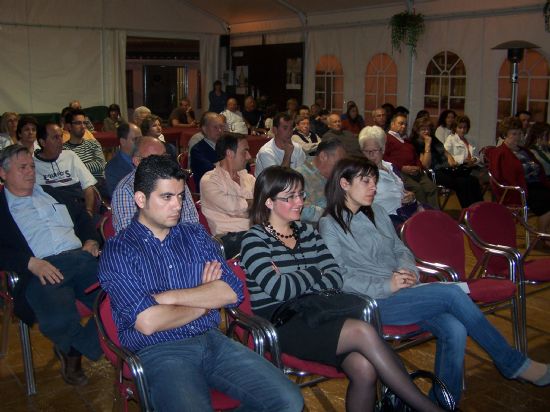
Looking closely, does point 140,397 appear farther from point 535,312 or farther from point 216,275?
point 535,312

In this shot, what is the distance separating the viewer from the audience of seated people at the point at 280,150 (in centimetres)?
534

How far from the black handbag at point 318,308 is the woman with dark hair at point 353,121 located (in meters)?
8.15

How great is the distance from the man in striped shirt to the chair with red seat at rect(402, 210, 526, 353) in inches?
57.3

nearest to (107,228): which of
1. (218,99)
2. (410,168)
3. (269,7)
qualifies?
(410,168)

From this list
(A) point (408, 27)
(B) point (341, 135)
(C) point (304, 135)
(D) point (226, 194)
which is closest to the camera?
(D) point (226, 194)

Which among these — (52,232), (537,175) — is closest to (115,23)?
(537,175)

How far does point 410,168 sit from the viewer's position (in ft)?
20.6

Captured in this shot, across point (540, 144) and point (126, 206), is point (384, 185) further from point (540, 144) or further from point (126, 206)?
point (540, 144)

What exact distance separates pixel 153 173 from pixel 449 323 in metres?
1.52

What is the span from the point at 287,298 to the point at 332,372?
356 millimetres

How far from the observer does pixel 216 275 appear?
96.6 inches

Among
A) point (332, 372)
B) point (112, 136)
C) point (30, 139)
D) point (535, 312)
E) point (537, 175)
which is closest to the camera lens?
point (332, 372)

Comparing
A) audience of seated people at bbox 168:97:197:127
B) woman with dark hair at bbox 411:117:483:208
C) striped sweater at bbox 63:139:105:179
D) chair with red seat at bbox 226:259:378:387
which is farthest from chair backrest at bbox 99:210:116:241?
audience of seated people at bbox 168:97:197:127

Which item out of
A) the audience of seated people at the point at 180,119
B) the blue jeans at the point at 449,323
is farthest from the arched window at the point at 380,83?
the blue jeans at the point at 449,323
